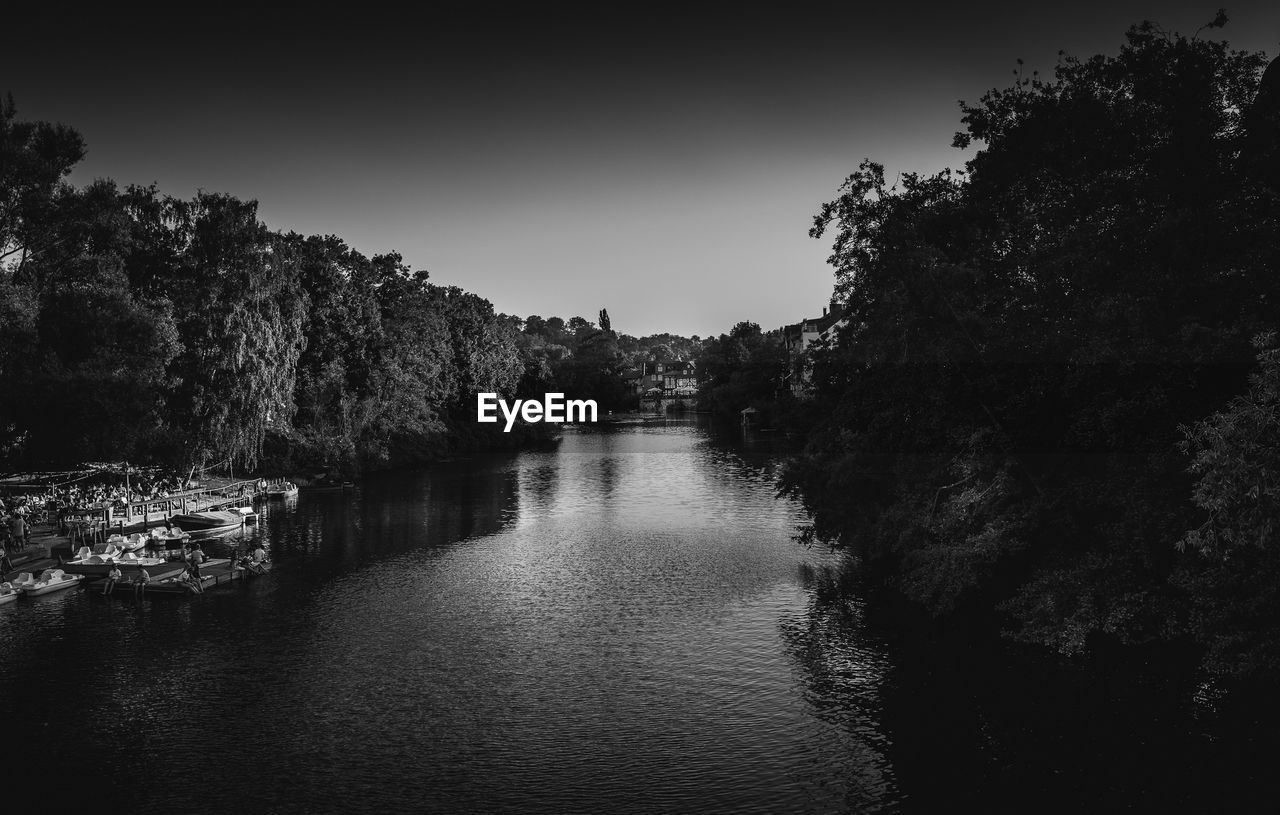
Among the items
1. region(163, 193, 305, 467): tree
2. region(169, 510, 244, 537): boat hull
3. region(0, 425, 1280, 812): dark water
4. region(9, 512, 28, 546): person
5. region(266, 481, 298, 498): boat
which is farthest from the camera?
region(266, 481, 298, 498): boat

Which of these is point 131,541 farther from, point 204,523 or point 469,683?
point 469,683

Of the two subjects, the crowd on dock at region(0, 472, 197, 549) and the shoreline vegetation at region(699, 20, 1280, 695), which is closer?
A: the shoreline vegetation at region(699, 20, 1280, 695)

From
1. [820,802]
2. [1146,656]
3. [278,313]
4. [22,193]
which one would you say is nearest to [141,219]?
[278,313]

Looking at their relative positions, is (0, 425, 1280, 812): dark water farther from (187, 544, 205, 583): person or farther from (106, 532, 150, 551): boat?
(106, 532, 150, 551): boat

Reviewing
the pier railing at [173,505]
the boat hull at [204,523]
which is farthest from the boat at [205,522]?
the pier railing at [173,505]

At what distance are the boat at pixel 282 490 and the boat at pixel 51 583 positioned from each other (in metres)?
30.2

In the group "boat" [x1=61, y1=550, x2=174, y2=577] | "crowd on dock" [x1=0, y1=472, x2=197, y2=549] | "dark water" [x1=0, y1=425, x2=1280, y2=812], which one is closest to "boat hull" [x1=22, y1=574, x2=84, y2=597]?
"boat" [x1=61, y1=550, x2=174, y2=577]

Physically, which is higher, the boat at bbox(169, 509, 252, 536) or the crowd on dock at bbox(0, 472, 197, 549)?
the crowd on dock at bbox(0, 472, 197, 549)

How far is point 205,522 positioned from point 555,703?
39945 mm

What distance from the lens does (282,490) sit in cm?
7431

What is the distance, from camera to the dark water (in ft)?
75.6

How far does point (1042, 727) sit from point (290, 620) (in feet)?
101

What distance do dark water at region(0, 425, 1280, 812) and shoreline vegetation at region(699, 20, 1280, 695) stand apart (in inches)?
149

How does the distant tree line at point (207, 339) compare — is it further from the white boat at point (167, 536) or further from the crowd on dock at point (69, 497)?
the white boat at point (167, 536)
